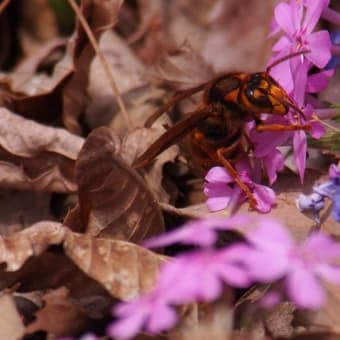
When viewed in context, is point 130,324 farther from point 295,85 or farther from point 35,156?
point 35,156

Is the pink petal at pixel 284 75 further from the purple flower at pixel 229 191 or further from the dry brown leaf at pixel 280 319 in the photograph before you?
the dry brown leaf at pixel 280 319

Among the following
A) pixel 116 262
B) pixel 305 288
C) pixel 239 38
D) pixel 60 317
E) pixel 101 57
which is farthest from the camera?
pixel 239 38

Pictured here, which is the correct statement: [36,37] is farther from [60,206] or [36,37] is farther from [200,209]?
[200,209]

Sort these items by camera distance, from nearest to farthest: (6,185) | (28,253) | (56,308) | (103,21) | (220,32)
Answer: (56,308) < (28,253) < (6,185) < (103,21) < (220,32)

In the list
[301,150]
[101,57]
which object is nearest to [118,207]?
[301,150]

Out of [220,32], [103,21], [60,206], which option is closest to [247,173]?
[60,206]

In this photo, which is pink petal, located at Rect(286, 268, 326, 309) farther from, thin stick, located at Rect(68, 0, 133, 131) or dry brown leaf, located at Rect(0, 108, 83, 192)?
thin stick, located at Rect(68, 0, 133, 131)
